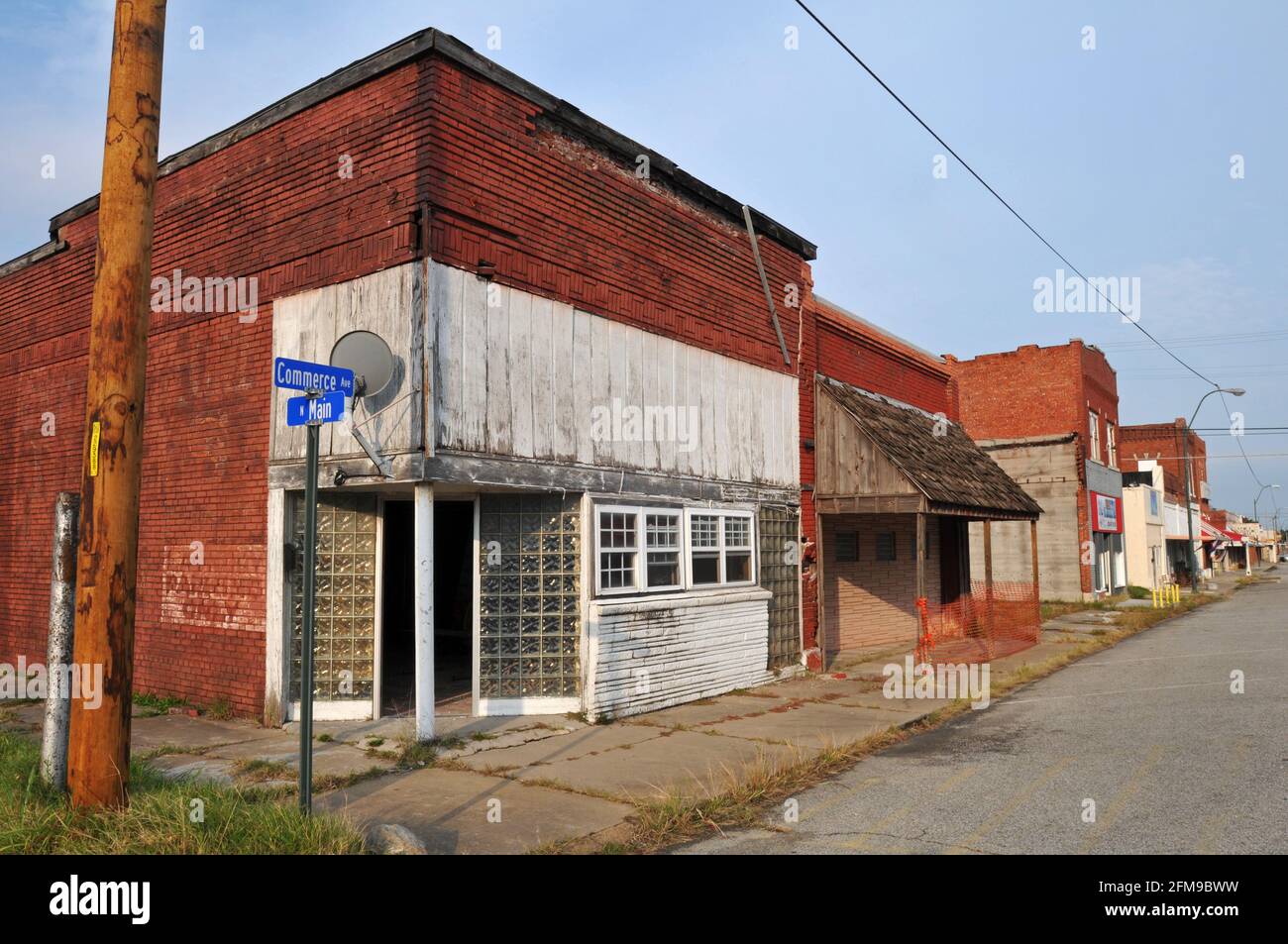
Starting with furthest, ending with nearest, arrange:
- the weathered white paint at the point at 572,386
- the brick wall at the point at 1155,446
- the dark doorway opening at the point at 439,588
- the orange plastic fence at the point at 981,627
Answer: the brick wall at the point at 1155,446
the orange plastic fence at the point at 981,627
the dark doorway opening at the point at 439,588
the weathered white paint at the point at 572,386

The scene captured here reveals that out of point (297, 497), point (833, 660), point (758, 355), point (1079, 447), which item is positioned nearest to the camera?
point (297, 497)

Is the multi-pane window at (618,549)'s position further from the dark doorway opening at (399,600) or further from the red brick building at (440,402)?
the dark doorway opening at (399,600)

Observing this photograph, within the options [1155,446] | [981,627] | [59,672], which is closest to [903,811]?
[59,672]

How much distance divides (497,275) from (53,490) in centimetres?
808

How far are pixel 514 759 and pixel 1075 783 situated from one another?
4725mm

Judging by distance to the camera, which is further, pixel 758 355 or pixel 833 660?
pixel 833 660

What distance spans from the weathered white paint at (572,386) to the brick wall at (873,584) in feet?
14.2

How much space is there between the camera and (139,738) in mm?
8930

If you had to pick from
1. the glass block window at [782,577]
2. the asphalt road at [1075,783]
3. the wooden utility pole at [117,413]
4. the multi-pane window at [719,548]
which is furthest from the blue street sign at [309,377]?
the glass block window at [782,577]

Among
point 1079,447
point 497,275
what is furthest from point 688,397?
point 1079,447

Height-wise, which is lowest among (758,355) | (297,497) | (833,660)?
(833,660)

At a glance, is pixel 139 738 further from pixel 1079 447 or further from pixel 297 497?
pixel 1079 447

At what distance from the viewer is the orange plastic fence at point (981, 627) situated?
16344mm

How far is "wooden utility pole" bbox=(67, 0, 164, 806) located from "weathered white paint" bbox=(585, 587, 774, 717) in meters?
5.16
